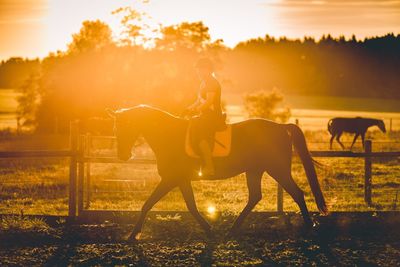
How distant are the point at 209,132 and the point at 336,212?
3.46 meters

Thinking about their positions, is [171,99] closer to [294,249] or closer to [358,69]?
[294,249]

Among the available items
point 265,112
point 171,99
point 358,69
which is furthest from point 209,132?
point 358,69

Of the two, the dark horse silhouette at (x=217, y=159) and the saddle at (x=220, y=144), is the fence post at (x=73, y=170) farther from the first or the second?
the saddle at (x=220, y=144)

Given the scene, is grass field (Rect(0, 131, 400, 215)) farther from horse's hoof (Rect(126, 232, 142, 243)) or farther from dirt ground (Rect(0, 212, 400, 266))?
horse's hoof (Rect(126, 232, 142, 243))

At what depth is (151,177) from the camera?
651 inches

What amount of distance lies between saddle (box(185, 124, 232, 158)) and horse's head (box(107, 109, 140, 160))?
37.1 inches

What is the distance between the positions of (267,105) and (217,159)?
4179cm

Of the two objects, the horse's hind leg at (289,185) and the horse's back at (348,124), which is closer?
the horse's hind leg at (289,185)

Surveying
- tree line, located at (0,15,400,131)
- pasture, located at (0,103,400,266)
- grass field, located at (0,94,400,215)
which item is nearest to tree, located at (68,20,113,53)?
tree line, located at (0,15,400,131)

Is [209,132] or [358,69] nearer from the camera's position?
[209,132]

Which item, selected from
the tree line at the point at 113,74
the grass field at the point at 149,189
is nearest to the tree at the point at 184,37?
the tree line at the point at 113,74

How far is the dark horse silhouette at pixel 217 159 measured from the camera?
8.98 m

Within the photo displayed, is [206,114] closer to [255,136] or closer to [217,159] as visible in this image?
[217,159]

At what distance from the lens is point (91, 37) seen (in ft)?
159
